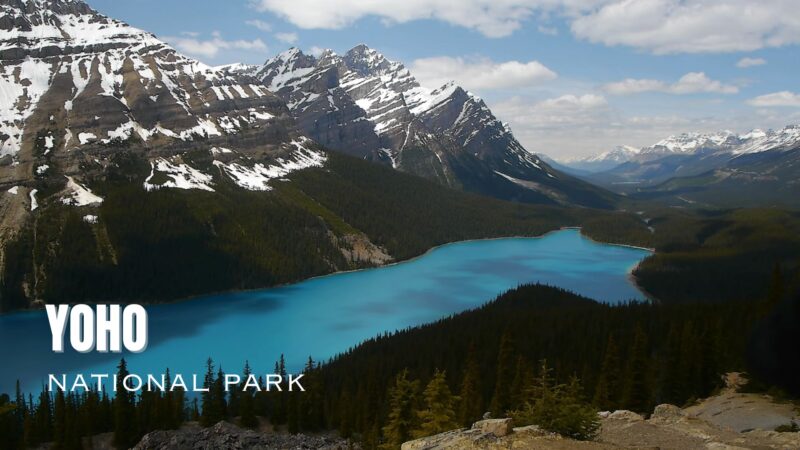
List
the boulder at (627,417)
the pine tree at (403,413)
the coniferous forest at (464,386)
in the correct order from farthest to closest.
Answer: the coniferous forest at (464,386) → the pine tree at (403,413) → the boulder at (627,417)

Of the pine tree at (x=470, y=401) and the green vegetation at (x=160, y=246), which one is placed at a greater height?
the green vegetation at (x=160, y=246)

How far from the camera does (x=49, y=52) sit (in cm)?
19788

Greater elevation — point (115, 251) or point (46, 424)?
point (115, 251)

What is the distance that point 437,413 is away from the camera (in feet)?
112

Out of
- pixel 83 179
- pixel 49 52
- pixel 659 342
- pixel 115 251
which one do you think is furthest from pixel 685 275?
pixel 49 52

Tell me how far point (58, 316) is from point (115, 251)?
27.0 m

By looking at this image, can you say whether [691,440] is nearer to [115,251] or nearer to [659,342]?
[659,342]

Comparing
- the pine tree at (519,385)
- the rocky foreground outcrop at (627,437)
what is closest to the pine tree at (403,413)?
the pine tree at (519,385)

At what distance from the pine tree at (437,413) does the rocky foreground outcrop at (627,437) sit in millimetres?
10107

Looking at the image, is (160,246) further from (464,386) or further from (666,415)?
(666,415)

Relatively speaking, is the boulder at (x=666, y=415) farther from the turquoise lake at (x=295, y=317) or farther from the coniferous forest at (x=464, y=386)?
the turquoise lake at (x=295, y=317)

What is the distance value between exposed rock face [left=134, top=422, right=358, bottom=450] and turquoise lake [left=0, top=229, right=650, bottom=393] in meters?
32.4

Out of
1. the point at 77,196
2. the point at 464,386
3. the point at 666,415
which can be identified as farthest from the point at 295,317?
the point at 666,415

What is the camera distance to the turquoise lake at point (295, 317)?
3388 inches
